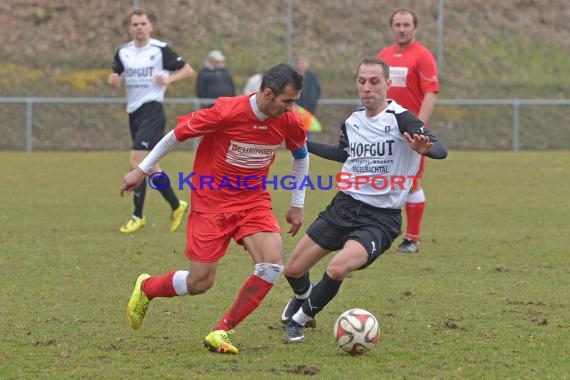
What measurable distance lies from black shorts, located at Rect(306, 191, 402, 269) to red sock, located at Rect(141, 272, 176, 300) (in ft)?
3.01

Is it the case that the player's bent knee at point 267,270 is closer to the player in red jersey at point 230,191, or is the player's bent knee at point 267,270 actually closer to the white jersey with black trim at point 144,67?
the player in red jersey at point 230,191

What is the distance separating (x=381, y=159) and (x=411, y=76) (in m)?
3.40

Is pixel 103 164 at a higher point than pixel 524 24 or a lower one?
lower

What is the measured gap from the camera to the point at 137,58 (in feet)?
35.8

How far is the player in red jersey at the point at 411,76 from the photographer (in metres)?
9.55

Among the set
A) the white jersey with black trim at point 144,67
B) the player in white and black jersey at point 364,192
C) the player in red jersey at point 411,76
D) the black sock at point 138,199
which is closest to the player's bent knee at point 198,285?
the player in white and black jersey at point 364,192

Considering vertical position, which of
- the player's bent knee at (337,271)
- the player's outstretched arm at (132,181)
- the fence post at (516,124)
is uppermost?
the player's outstretched arm at (132,181)

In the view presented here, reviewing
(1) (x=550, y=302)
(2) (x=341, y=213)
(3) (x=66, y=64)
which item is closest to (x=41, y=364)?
(2) (x=341, y=213)

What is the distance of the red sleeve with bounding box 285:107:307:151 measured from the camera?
6004 millimetres

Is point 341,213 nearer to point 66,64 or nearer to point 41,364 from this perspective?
point 41,364

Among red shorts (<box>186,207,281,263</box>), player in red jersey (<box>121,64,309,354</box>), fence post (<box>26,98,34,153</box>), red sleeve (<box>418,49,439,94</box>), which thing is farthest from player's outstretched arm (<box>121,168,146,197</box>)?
fence post (<box>26,98,34,153</box>)

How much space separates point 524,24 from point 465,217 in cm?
1821

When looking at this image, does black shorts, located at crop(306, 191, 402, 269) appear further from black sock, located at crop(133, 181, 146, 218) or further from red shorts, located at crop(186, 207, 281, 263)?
black sock, located at crop(133, 181, 146, 218)

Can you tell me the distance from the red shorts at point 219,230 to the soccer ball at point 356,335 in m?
0.73
